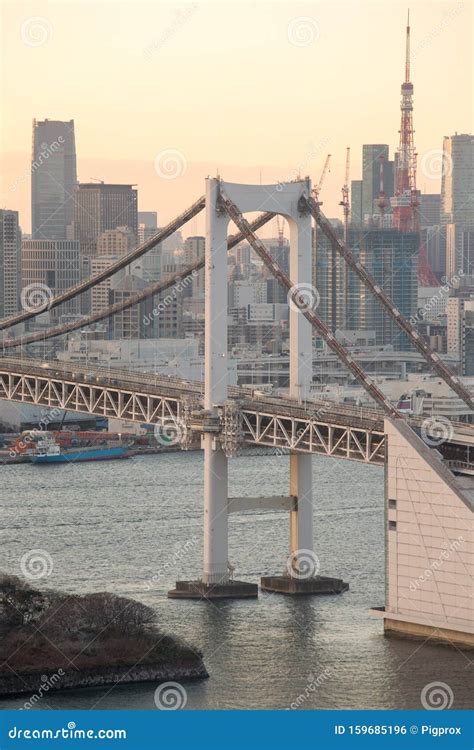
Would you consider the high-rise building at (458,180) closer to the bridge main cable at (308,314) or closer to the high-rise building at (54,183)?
the high-rise building at (54,183)

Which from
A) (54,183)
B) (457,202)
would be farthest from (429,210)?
(54,183)

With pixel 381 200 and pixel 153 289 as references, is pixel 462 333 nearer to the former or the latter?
pixel 381 200

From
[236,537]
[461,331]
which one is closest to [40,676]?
[236,537]

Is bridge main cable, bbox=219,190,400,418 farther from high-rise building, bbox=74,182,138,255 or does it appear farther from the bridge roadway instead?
high-rise building, bbox=74,182,138,255

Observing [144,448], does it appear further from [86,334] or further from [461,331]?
[461,331]

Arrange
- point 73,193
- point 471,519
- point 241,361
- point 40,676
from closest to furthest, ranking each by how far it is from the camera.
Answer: point 40,676, point 471,519, point 241,361, point 73,193

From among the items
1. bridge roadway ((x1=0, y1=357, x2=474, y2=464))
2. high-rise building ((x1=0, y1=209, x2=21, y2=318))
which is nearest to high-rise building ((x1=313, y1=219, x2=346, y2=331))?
high-rise building ((x1=0, y1=209, x2=21, y2=318))
